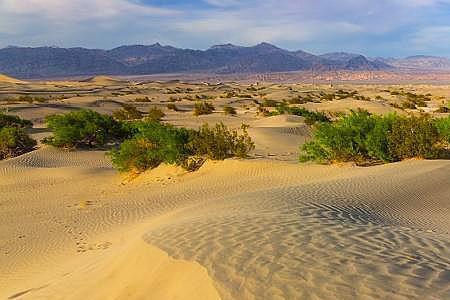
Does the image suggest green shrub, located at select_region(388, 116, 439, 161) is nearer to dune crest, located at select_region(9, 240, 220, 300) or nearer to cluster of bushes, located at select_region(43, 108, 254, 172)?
cluster of bushes, located at select_region(43, 108, 254, 172)

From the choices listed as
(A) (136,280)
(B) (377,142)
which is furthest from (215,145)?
(A) (136,280)

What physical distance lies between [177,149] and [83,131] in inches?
249

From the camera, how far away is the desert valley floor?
5.22 meters

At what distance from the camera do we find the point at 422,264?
579cm

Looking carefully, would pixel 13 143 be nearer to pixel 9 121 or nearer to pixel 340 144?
pixel 9 121

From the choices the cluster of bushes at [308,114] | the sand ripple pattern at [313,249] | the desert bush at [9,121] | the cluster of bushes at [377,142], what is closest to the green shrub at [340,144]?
the cluster of bushes at [377,142]

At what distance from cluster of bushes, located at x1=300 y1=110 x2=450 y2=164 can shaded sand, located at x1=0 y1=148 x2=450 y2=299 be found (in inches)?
38.2

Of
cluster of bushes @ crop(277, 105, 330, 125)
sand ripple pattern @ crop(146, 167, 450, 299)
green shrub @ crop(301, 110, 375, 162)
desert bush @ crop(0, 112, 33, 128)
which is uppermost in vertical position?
sand ripple pattern @ crop(146, 167, 450, 299)

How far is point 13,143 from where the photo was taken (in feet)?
67.7

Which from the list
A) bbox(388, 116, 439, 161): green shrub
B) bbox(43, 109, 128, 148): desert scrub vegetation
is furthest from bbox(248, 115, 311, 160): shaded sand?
bbox(43, 109, 128, 148): desert scrub vegetation

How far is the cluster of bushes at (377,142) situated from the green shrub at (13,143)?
10.7 meters

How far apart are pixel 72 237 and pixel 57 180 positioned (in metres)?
7.00

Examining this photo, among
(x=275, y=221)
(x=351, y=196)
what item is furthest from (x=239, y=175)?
(x=275, y=221)

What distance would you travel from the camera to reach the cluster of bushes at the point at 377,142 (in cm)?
1563
